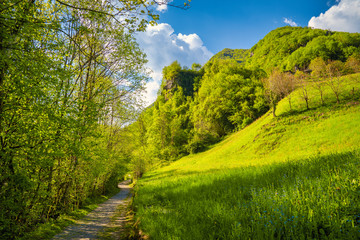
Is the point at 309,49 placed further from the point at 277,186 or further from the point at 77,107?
the point at 77,107

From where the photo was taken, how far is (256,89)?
53000 millimetres

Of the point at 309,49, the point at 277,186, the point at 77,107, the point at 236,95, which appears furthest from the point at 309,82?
the point at 77,107

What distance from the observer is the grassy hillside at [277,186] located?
111 inches

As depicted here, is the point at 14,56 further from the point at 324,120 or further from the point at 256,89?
the point at 256,89

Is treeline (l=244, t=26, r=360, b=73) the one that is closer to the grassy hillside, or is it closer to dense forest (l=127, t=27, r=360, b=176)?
dense forest (l=127, t=27, r=360, b=176)

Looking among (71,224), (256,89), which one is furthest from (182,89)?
(71,224)

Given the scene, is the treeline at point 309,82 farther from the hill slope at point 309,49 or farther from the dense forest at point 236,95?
the hill slope at point 309,49

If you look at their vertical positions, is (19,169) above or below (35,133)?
below

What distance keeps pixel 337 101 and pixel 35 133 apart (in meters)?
38.9

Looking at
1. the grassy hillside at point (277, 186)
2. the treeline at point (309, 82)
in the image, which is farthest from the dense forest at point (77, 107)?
the grassy hillside at point (277, 186)

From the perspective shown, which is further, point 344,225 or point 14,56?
point 14,56

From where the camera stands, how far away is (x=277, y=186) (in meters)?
5.35

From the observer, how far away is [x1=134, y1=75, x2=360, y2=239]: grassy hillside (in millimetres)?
2828

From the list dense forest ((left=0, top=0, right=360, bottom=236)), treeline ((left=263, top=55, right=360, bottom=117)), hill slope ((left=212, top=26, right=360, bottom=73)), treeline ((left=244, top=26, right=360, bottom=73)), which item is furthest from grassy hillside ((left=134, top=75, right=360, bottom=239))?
hill slope ((left=212, top=26, right=360, bottom=73))
